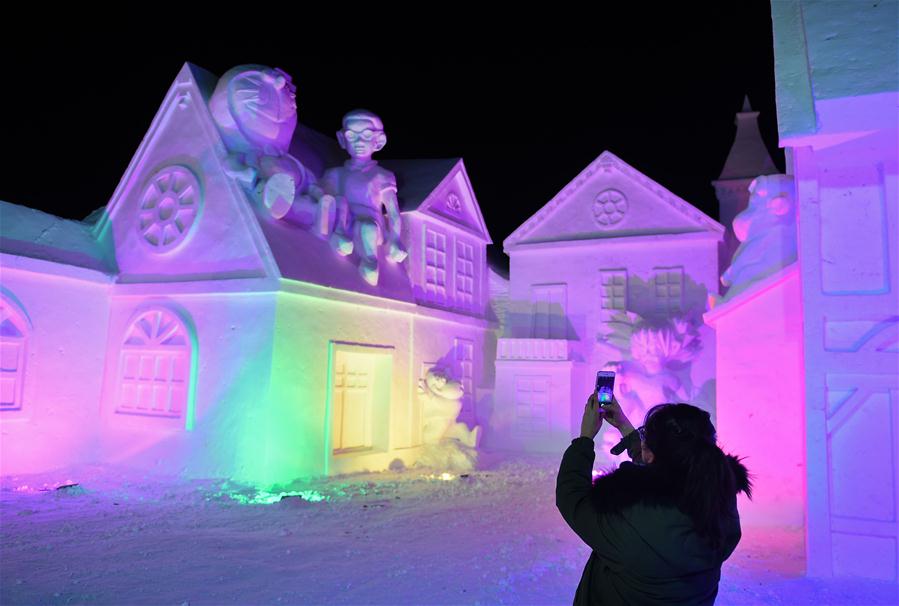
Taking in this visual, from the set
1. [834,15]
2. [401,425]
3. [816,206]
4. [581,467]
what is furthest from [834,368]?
[401,425]

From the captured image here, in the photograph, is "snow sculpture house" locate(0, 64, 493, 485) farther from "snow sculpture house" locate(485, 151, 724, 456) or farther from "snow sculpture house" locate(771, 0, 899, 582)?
"snow sculpture house" locate(771, 0, 899, 582)

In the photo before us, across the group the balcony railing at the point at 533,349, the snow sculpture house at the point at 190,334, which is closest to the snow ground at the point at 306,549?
the snow sculpture house at the point at 190,334

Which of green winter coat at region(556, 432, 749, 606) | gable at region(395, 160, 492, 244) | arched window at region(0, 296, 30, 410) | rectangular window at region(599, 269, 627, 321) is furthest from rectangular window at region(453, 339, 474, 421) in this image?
green winter coat at region(556, 432, 749, 606)

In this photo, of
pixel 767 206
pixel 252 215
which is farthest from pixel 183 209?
pixel 767 206

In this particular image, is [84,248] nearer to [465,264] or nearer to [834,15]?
[465,264]

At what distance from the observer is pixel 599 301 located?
54.3ft

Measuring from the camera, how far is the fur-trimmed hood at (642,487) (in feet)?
8.43

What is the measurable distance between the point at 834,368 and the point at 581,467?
14.7 ft

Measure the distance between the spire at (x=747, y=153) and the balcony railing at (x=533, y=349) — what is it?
9.38 metres

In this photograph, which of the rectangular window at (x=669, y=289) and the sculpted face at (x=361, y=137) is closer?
the sculpted face at (x=361, y=137)

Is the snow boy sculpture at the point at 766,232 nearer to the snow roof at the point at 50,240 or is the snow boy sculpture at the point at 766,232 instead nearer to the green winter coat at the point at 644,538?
the green winter coat at the point at 644,538

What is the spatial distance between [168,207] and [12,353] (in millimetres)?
3245

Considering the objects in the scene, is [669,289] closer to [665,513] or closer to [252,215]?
[252,215]

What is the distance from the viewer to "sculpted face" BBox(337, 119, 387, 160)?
12781 millimetres
